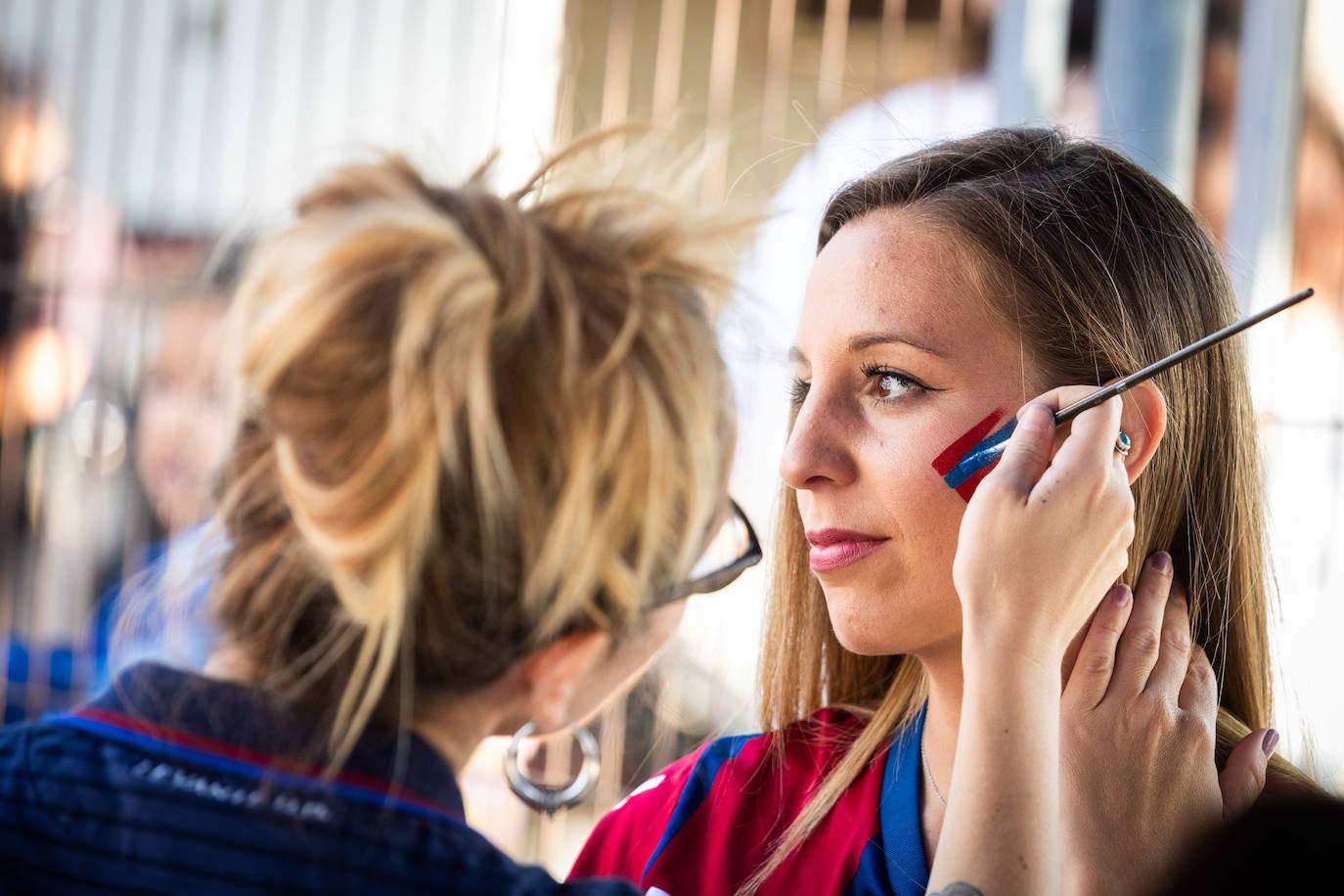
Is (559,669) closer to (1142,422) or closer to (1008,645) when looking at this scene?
(1008,645)

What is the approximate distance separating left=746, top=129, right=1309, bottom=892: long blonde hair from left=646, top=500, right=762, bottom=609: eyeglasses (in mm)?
453

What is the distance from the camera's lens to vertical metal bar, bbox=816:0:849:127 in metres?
2.82

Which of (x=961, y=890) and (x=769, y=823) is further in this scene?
(x=769, y=823)

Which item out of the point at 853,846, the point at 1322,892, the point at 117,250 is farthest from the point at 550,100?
the point at 1322,892

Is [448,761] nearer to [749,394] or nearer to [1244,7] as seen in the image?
[749,394]

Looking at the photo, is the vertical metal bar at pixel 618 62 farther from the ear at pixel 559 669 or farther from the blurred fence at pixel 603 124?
the ear at pixel 559 669

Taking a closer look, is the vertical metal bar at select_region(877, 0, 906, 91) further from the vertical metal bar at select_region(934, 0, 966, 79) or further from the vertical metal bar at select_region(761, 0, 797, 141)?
the vertical metal bar at select_region(761, 0, 797, 141)

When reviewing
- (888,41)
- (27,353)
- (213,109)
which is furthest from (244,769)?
(27,353)

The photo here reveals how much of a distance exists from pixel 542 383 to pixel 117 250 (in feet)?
9.72

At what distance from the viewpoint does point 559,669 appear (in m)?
0.92

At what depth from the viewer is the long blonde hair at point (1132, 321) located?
137 cm

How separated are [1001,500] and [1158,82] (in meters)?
1.00

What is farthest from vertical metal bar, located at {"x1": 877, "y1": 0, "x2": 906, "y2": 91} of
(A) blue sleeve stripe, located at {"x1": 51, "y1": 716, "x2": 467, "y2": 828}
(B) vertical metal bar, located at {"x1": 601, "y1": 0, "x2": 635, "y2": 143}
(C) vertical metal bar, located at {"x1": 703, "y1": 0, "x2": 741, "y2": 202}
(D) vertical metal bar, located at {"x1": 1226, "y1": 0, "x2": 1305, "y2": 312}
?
(A) blue sleeve stripe, located at {"x1": 51, "y1": 716, "x2": 467, "y2": 828}

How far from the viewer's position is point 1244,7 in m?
2.19
